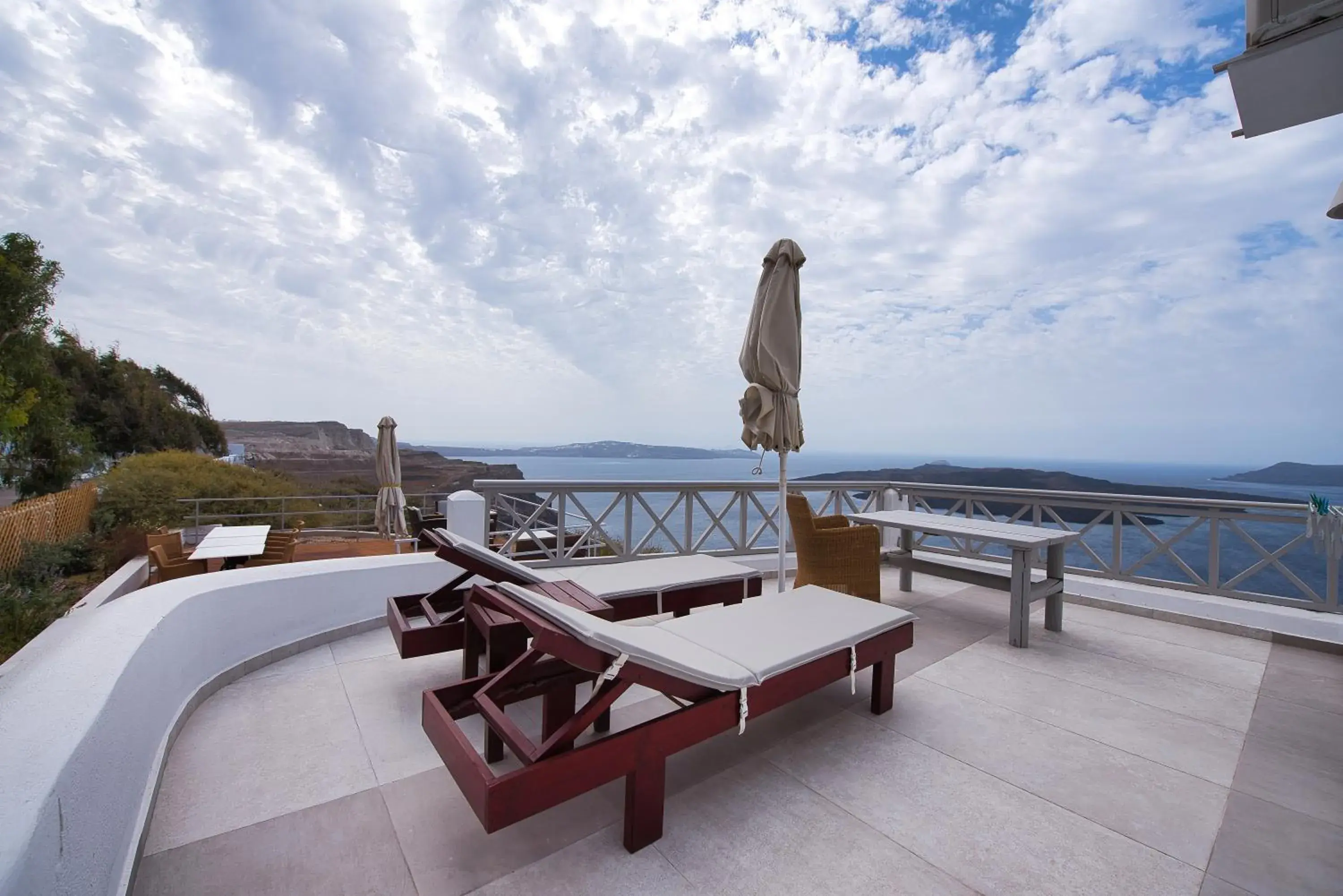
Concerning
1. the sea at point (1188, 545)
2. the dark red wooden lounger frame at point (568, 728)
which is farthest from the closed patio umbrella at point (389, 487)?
the dark red wooden lounger frame at point (568, 728)

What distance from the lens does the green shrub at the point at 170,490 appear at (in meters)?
9.31

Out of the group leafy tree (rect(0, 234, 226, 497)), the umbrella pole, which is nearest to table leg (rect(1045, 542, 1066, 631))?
the umbrella pole

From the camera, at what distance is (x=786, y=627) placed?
2.41 metres

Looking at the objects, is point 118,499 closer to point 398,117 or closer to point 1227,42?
point 398,117

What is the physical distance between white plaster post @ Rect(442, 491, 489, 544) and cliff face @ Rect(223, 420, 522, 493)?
15.3 m

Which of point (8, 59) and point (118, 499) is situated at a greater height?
point (8, 59)

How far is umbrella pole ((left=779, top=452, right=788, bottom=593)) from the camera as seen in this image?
3893 mm

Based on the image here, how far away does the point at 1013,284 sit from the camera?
27.0 feet

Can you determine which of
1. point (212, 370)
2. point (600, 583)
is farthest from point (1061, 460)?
point (212, 370)

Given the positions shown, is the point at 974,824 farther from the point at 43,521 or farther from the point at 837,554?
the point at 43,521

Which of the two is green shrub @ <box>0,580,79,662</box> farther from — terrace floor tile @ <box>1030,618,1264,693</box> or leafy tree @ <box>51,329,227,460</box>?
leafy tree @ <box>51,329,227,460</box>

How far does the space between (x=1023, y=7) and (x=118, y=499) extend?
49.3 feet

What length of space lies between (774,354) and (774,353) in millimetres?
11

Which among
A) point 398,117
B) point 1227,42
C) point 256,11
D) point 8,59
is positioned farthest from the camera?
point 398,117
